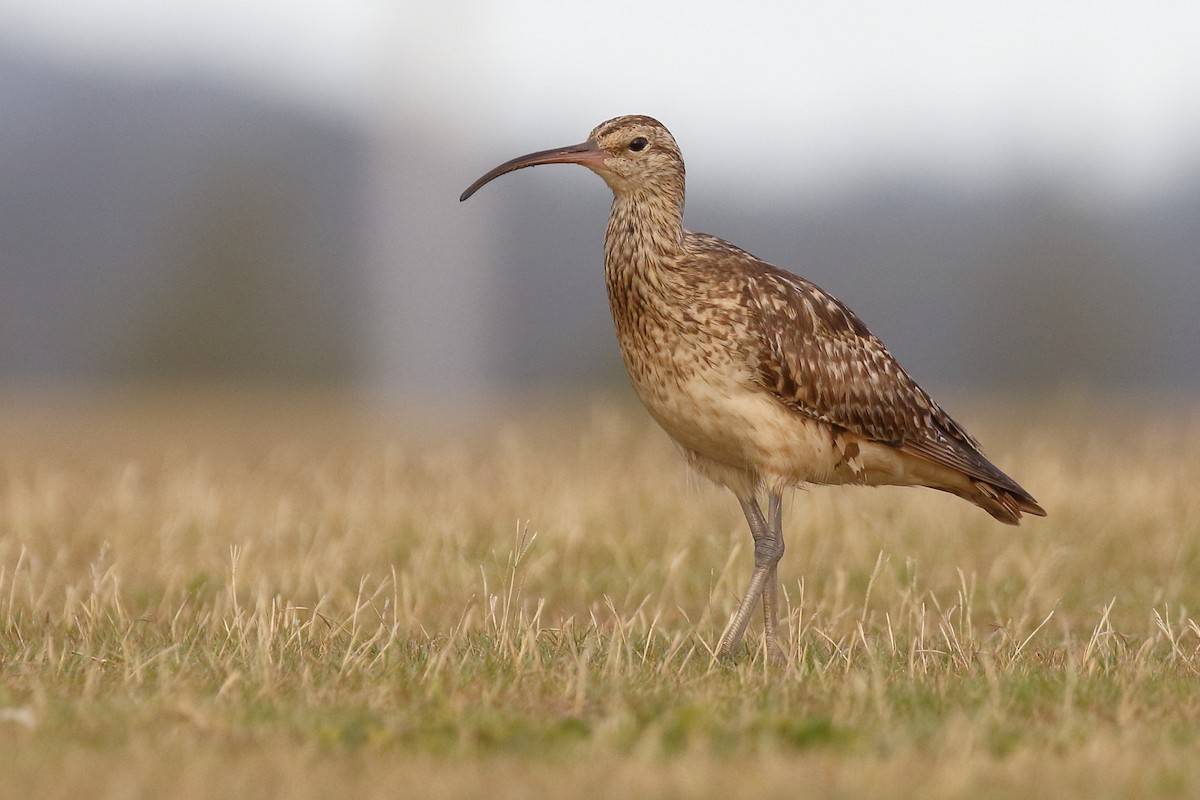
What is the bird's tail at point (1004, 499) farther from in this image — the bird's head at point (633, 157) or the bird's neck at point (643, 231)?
the bird's head at point (633, 157)

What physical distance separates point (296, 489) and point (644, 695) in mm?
7903

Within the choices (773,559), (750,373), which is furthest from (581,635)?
(750,373)

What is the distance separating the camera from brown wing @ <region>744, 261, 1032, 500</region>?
7414 millimetres

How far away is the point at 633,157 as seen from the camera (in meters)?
7.77

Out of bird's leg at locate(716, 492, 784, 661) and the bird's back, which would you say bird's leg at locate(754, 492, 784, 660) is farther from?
the bird's back

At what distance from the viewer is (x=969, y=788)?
437cm

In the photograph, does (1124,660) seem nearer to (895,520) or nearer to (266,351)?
(895,520)

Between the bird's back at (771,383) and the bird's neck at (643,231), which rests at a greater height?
the bird's neck at (643,231)

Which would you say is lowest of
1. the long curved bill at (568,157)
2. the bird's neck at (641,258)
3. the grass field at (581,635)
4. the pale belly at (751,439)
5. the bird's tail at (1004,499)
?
the grass field at (581,635)

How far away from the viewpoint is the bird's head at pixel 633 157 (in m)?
7.73

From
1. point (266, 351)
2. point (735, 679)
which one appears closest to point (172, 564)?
point (735, 679)

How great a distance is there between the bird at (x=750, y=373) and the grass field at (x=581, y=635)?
52 centimetres

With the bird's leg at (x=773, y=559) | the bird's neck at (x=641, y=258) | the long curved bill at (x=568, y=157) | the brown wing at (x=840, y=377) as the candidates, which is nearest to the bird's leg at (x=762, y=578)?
the bird's leg at (x=773, y=559)

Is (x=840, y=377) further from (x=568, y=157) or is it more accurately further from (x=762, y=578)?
(x=568, y=157)
